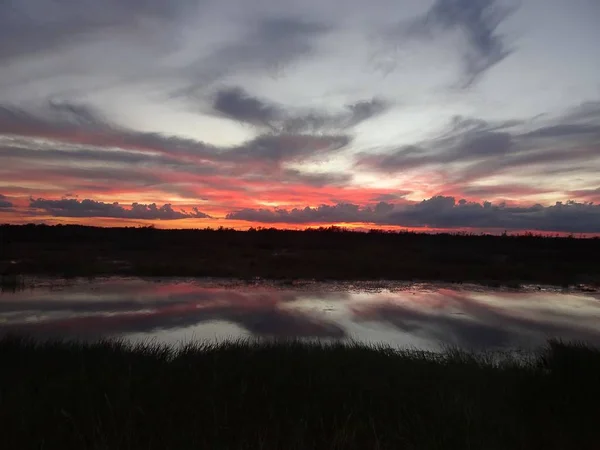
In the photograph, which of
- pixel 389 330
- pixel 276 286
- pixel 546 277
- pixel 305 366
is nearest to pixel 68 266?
pixel 276 286

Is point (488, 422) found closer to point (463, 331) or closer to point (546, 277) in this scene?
point (463, 331)

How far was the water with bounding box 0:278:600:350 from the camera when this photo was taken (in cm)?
1336

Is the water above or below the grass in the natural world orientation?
below

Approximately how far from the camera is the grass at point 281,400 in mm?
5840

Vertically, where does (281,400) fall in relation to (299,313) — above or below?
above

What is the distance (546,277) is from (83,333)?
2599 centimetres

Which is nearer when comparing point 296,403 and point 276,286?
point 296,403

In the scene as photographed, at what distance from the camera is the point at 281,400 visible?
23.2 ft

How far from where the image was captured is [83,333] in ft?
41.4

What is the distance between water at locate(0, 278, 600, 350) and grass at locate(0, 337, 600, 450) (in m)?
3.41

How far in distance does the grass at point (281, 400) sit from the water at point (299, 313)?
3.41 meters

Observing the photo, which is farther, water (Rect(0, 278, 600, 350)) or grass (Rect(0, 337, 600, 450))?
water (Rect(0, 278, 600, 350))

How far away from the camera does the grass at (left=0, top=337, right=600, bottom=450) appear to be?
5840 millimetres

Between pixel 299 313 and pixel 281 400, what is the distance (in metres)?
9.27
